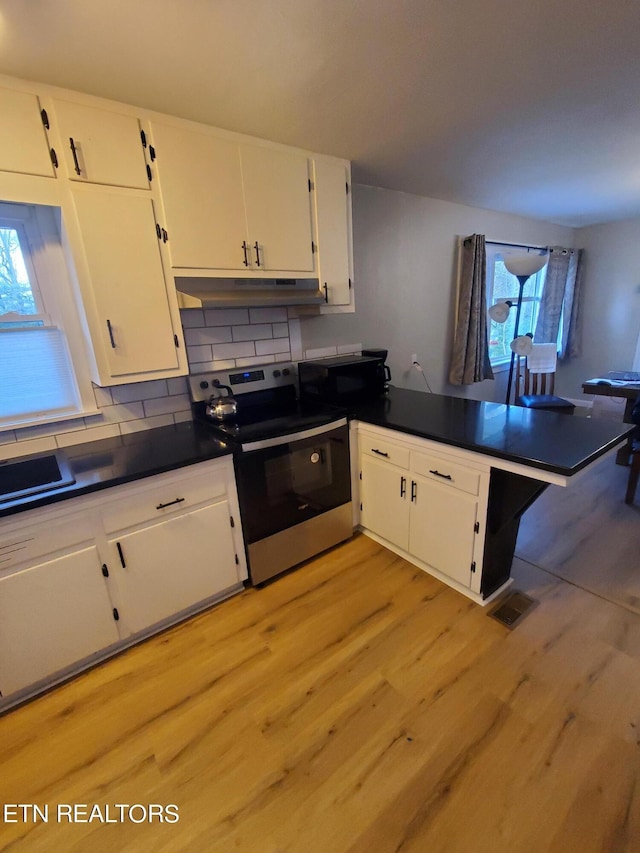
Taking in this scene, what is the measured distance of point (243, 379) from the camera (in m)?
2.24

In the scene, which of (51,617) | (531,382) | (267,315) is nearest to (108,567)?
(51,617)

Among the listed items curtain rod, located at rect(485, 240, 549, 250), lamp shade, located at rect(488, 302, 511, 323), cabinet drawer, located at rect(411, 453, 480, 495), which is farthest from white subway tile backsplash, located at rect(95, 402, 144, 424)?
curtain rod, located at rect(485, 240, 549, 250)

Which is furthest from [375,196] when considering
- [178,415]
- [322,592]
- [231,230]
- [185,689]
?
[185,689]

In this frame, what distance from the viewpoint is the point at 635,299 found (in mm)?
4574

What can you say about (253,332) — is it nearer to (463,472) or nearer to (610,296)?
(463,472)

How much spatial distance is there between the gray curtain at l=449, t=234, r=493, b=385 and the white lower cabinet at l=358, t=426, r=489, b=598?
5.97 feet

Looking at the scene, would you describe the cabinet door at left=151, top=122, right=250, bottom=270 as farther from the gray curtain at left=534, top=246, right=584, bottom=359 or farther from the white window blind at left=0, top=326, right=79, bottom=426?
the gray curtain at left=534, top=246, right=584, bottom=359

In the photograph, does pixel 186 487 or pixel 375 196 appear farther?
pixel 375 196

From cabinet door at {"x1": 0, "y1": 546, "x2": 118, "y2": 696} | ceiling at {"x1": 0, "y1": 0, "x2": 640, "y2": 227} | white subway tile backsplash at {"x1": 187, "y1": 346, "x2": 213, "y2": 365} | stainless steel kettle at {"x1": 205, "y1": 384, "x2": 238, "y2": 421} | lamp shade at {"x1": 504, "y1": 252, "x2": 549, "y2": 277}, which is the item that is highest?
ceiling at {"x1": 0, "y1": 0, "x2": 640, "y2": 227}

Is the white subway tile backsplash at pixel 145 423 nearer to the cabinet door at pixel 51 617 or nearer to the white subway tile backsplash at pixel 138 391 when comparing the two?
the white subway tile backsplash at pixel 138 391

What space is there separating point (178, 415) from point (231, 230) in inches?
40.7

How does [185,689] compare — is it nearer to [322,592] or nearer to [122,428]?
[322,592]

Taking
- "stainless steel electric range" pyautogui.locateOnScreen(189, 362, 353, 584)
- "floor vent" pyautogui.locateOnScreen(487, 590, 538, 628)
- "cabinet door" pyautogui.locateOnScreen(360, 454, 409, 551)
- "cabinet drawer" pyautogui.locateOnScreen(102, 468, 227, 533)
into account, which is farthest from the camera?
"cabinet door" pyautogui.locateOnScreen(360, 454, 409, 551)

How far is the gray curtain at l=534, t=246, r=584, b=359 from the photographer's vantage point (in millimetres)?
4633
